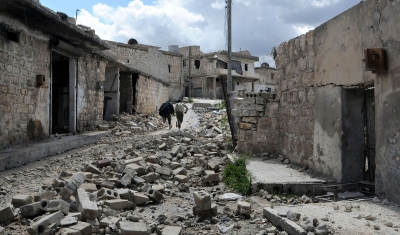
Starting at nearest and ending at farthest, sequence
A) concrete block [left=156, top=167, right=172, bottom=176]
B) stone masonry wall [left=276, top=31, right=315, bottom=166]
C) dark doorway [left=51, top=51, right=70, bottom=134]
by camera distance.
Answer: concrete block [left=156, top=167, right=172, bottom=176] → stone masonry wall [left=276, top=31, right=315, bottom=166] → dark doorway [left=51, top=51, right=70, bottom=134]

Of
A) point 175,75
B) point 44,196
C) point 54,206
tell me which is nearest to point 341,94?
point 54,206

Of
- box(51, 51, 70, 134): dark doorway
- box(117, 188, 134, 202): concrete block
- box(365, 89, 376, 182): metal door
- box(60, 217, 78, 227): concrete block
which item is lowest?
box(60, 217, 78, 227): concrete block

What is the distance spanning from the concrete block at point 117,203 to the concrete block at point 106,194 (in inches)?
6.6

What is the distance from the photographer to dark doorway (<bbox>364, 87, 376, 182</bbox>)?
4.66m

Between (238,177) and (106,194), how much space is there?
214 centimetres

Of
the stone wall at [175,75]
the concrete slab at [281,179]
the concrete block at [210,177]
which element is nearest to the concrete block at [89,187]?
the concrete block at [210,177]

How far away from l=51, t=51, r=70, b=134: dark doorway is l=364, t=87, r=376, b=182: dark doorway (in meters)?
9.79

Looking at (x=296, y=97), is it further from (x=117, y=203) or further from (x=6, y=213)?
(x=6, y=213)

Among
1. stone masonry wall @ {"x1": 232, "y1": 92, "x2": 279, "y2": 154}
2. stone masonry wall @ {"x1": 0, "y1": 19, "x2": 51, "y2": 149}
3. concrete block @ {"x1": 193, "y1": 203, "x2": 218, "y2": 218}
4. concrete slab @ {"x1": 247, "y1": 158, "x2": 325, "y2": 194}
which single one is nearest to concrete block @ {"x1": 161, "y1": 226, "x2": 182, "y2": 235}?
concrete block @ {"x1": 193, "y1": 203, "x2": 218, "y2": 218}

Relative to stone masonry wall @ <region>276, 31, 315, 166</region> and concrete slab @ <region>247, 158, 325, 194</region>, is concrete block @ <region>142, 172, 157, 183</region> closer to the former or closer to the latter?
concrete slab @ <region>247, 158, 325, 194</region>

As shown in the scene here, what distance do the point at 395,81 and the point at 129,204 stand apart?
11.1 ft

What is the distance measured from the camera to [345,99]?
472 cm

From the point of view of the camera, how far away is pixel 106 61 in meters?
13.0

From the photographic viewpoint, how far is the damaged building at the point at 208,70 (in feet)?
133
